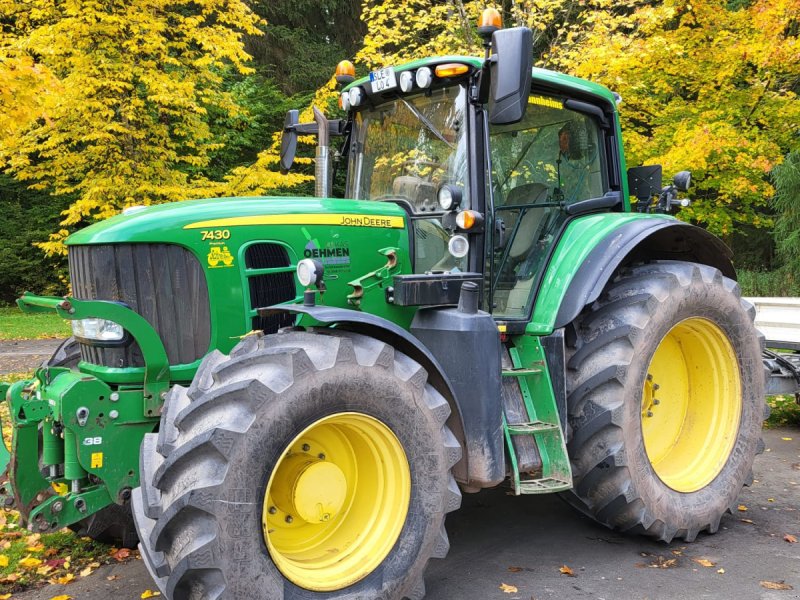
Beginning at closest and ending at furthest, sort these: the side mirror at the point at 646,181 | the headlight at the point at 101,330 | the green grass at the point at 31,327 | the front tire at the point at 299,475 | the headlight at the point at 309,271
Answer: the front tire at the point at 299,475, the headlight at the point at 309,271, the headlight at the point at 101,330, the side mirror at the point at 646,181, the green grass at the point at 31,327

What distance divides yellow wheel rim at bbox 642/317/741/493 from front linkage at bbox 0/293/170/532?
295cm

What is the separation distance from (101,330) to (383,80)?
213 centimetres

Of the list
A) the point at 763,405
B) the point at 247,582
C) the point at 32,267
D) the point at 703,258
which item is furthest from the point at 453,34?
the point at 32,267

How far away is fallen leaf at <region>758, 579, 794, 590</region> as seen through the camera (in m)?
3.69

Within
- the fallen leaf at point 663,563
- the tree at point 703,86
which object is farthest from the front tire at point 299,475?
the tree at point 703,86

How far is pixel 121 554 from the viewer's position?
419 centimetres

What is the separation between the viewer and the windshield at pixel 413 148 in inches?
165

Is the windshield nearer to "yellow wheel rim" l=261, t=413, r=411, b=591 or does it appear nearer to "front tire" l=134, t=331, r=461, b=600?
"front tire" l=134, t=331, r=461, b=600

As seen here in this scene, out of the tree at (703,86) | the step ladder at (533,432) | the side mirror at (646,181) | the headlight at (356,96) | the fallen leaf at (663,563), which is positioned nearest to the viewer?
the step ladder at (533,432)

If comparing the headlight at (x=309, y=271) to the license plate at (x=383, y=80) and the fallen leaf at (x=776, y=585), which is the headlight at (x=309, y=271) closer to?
the license plate at (x=383, y=80)

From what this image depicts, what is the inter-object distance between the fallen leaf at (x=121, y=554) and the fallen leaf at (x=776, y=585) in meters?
3.36

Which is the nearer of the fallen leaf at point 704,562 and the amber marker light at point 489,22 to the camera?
the amber marker light at point 489,22

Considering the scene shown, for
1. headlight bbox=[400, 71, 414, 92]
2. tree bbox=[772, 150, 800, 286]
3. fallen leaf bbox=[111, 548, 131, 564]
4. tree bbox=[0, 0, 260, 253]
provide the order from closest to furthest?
fallen leaf bbox=[111, 548, 131, 564] → headlight bbox=[400, 71, 414, 92] → tree bbox=[0, 0, 260, 253] → tree bbox=[772, 150, 800, 286]

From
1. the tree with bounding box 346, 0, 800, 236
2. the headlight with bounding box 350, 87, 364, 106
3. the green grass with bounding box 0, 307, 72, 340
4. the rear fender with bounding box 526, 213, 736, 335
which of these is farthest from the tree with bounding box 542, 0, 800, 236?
the green grass with bounding box 0, 307, 72, 340
